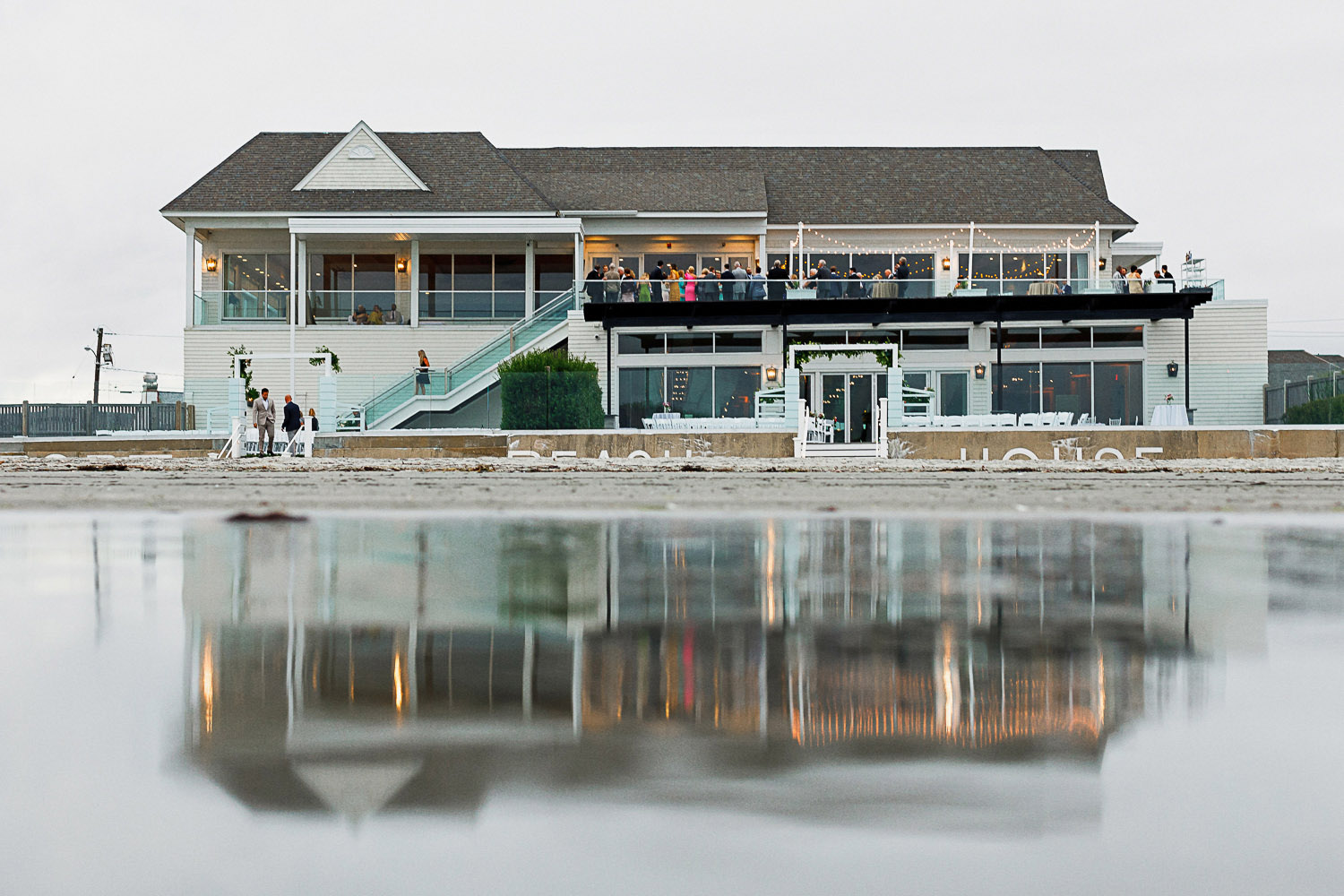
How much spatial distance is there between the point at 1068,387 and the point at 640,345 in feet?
44.7

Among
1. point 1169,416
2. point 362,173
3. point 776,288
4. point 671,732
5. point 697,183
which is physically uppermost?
point 362,173

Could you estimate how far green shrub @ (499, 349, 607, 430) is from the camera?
93.5ft

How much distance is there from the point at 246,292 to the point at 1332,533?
36299mm

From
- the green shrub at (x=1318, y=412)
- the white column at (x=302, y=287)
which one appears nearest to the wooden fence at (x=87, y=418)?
the white column at (x=302, y=287)

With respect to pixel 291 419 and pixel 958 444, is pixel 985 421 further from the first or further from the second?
pixel 291 419

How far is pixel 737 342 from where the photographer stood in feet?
122

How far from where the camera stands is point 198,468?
2089cm

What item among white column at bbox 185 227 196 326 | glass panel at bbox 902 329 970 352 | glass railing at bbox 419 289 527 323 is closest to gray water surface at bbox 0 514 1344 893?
glass panel at bbox 902 329 970 352

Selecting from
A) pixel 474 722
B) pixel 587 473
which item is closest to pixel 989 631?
pixel 474 722

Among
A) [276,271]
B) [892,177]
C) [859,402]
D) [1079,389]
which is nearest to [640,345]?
[859,402]

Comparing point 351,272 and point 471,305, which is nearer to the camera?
point 471,305

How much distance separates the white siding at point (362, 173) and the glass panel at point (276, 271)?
118 inches

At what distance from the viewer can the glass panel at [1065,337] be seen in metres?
36.7

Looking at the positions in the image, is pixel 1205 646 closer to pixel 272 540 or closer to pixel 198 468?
pixel 272 540
